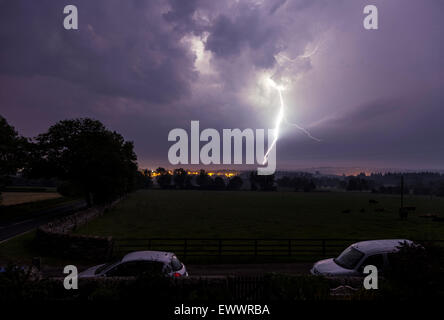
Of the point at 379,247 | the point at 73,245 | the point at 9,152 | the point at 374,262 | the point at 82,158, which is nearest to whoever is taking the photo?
the point at 374,262

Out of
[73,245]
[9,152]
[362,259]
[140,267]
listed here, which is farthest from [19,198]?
[362,259]

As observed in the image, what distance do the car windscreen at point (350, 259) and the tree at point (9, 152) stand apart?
3906cm

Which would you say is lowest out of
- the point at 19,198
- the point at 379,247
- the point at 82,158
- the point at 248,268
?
the point at 19,198

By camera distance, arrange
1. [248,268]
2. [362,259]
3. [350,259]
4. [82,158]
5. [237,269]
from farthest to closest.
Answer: [82,158], [248,268], [237,269], [350,259], [362,259]

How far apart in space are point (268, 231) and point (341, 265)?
18.1 meters

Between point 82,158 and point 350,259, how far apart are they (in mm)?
38581

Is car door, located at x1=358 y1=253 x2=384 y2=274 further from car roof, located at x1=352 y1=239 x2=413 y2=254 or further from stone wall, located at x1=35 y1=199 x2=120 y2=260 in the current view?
stone wall, located at x1=35 y1=199 x2=120 y2=260

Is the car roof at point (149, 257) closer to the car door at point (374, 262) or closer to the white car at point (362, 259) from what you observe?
the white car at point (362, 259)

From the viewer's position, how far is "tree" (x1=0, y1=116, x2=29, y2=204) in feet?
115

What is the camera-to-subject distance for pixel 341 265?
9844 mm

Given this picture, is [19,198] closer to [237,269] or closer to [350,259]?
[237,269]

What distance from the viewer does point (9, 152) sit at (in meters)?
36.9

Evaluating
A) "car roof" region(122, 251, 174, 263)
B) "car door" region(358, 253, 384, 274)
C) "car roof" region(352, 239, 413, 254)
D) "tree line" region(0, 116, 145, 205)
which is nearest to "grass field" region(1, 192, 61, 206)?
"tree line" region(0, 116, 145, 205)

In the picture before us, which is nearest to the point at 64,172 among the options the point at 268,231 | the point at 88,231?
the point at 88,231
